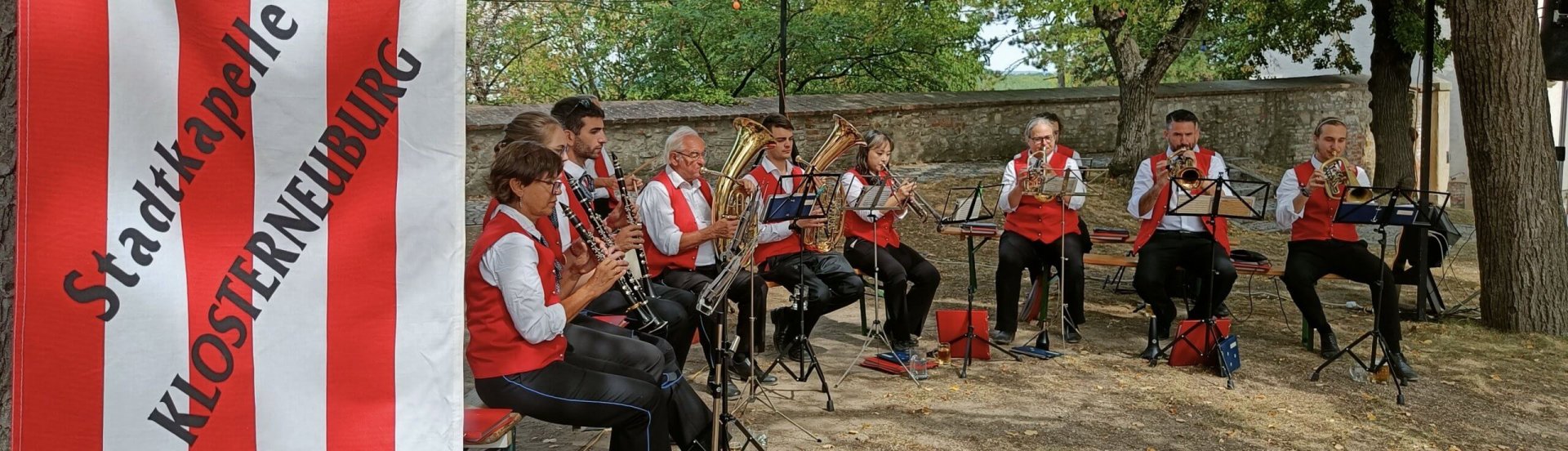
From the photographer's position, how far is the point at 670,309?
224 inches

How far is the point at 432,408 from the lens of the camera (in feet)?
8.85

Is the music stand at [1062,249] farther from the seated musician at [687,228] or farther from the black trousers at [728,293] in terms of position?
the seated musician at [687,228]

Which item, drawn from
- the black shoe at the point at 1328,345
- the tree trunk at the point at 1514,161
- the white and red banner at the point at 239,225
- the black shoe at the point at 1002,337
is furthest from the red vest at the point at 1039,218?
the white and red banner at the point at 239,225

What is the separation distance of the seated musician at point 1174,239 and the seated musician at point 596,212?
2.90 metres

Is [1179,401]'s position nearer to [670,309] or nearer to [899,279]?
[899,279]

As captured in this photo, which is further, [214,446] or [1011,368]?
[1011,368]

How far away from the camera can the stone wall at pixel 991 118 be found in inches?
523

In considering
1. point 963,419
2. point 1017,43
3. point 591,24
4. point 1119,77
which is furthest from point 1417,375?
point 1017,43

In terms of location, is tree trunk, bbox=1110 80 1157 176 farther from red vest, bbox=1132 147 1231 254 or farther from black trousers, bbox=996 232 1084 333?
black trousers, bbox=996 232 1084 333

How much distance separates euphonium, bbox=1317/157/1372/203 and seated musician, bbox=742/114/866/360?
105 inches

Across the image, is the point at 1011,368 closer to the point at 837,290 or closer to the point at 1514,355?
the point at 837,290

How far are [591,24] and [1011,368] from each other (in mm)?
14274

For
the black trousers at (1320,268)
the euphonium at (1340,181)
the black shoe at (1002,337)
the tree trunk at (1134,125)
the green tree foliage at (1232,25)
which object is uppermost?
the green tree foliage at (1232,25)

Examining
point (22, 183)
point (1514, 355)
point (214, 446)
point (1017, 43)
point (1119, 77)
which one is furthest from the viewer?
point (1017, 43)
